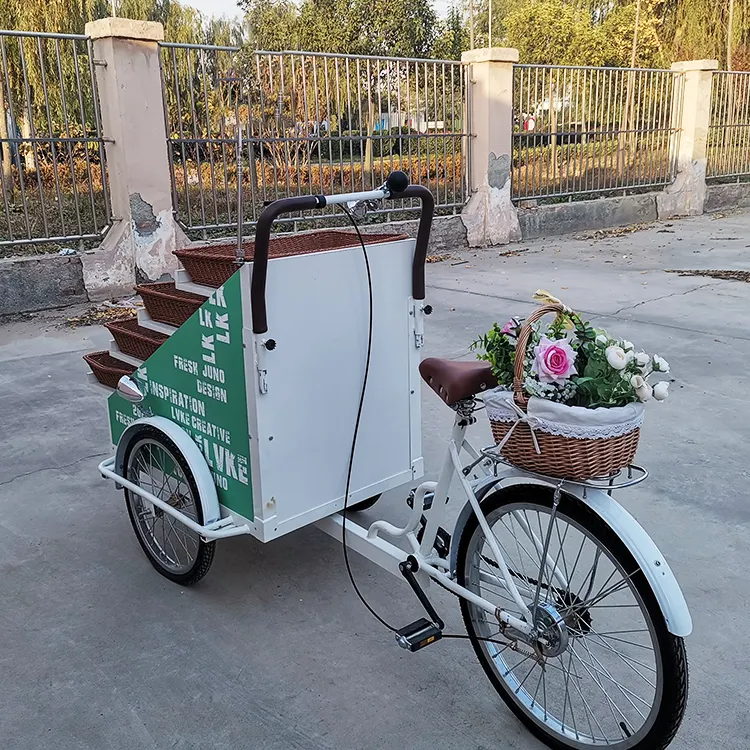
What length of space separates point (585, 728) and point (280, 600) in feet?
3.51

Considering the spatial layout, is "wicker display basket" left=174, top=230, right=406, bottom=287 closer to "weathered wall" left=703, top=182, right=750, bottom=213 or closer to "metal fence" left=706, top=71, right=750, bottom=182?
"weathered wall" left=703, top=182, right=750, bottom=213

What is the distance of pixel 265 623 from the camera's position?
257 cm

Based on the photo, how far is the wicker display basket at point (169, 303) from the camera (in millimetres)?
2775

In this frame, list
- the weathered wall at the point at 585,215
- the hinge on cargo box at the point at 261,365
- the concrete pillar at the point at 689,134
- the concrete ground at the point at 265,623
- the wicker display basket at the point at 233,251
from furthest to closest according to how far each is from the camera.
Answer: the concrete pillar at the point at 689,134
the weathered wall at the point at 585,215
the wicker display basket at the point at 233,251
the hinge on cargo box at the point at 261,365
the concrete ground at the point at 265,623

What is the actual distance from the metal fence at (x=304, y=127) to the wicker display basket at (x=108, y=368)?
428 cm

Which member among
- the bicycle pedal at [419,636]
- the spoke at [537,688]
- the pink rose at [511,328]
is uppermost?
the pink rose at [511,328]

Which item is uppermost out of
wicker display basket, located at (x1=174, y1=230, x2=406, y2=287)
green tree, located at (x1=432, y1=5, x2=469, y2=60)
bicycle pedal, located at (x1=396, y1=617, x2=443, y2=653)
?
green tree, located at (x1=432, y1=5, x2=469, y2=60)

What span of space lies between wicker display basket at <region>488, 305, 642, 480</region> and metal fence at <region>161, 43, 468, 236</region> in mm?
5747

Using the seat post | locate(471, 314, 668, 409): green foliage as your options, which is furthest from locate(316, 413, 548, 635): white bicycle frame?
locate(471, 314, 668, 409): green foliage

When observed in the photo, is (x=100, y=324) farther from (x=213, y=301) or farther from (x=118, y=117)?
(x=213, y=301)

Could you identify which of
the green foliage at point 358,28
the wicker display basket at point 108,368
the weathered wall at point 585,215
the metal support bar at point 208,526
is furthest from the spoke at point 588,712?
the green foliage at point 358,28

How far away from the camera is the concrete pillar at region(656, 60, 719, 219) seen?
41.2 feet

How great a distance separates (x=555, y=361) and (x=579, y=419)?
0.50ft

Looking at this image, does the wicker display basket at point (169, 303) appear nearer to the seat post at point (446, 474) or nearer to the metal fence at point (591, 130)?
the seat post at point (446, 474)
